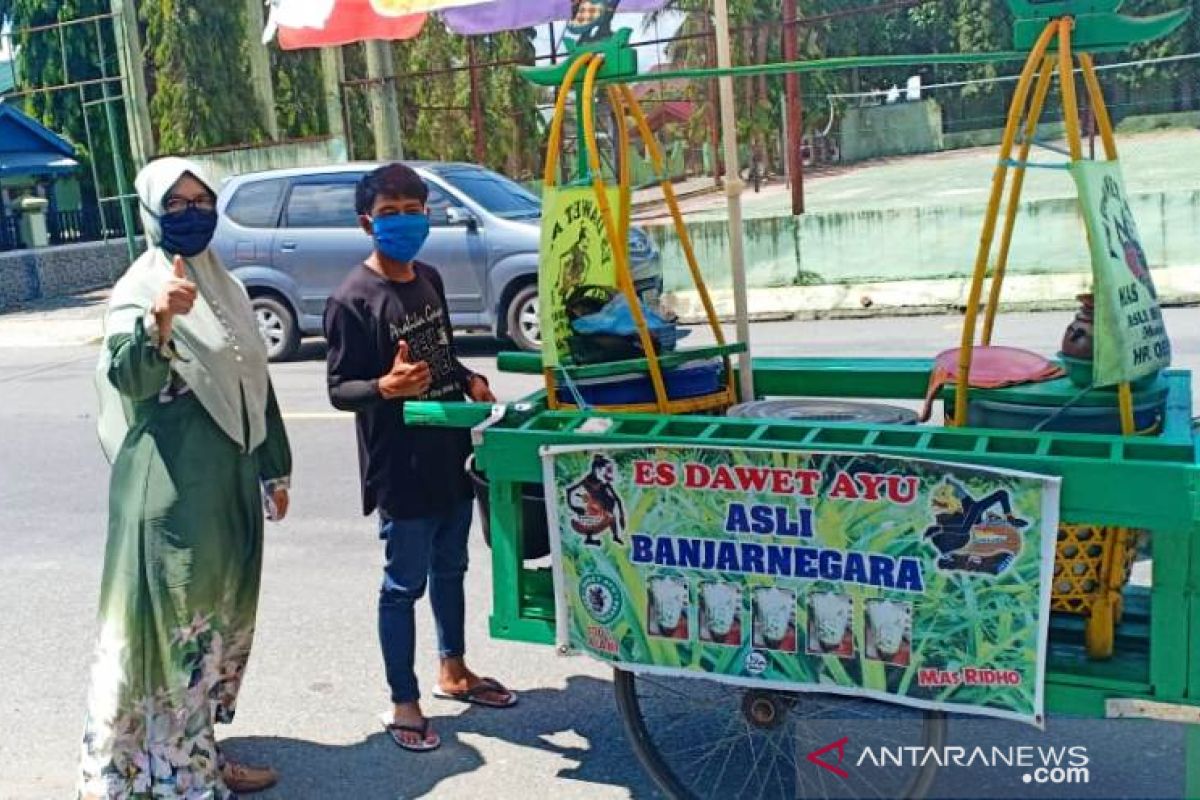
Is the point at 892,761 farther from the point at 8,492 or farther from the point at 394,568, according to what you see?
the point at 8,492

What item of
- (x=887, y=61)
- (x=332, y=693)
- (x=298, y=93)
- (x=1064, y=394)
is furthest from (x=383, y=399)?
(x=298, y=93)

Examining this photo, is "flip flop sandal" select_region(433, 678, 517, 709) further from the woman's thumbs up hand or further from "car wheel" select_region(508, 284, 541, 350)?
"car wheel" select_region(508, 284, 541, 350)

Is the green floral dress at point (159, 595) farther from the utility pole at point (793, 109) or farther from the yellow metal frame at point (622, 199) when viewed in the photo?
the utility pole at point (793, 109)

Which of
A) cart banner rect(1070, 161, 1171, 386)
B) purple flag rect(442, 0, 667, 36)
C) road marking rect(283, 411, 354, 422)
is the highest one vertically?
purple flag rect(442, 0, 667, 36)

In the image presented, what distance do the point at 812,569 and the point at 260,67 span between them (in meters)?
23.1

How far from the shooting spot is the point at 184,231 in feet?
10.4

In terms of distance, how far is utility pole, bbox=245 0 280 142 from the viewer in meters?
23.3

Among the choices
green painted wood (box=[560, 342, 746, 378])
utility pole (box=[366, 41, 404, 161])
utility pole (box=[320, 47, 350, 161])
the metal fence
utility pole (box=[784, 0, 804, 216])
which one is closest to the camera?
green painted wood (box=[560, 342, 746, 378])

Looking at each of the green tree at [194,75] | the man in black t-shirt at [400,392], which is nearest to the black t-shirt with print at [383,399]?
the man in black t-shirt at [400,392]

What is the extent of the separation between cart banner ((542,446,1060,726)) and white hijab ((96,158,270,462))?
0.89 metres

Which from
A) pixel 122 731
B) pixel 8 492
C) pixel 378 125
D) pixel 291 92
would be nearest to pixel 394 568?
pixel 122 731

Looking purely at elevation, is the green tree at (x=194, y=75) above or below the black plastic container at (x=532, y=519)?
above

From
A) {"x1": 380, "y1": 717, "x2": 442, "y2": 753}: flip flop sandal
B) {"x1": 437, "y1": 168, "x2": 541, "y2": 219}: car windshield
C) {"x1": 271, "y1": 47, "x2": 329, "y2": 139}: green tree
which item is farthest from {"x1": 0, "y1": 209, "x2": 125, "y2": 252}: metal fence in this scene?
{"x1": 380, "y1": 717, "x2": 442, "y2": 753}: flip flop sandal

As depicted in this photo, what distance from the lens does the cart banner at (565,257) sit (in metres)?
3.29
